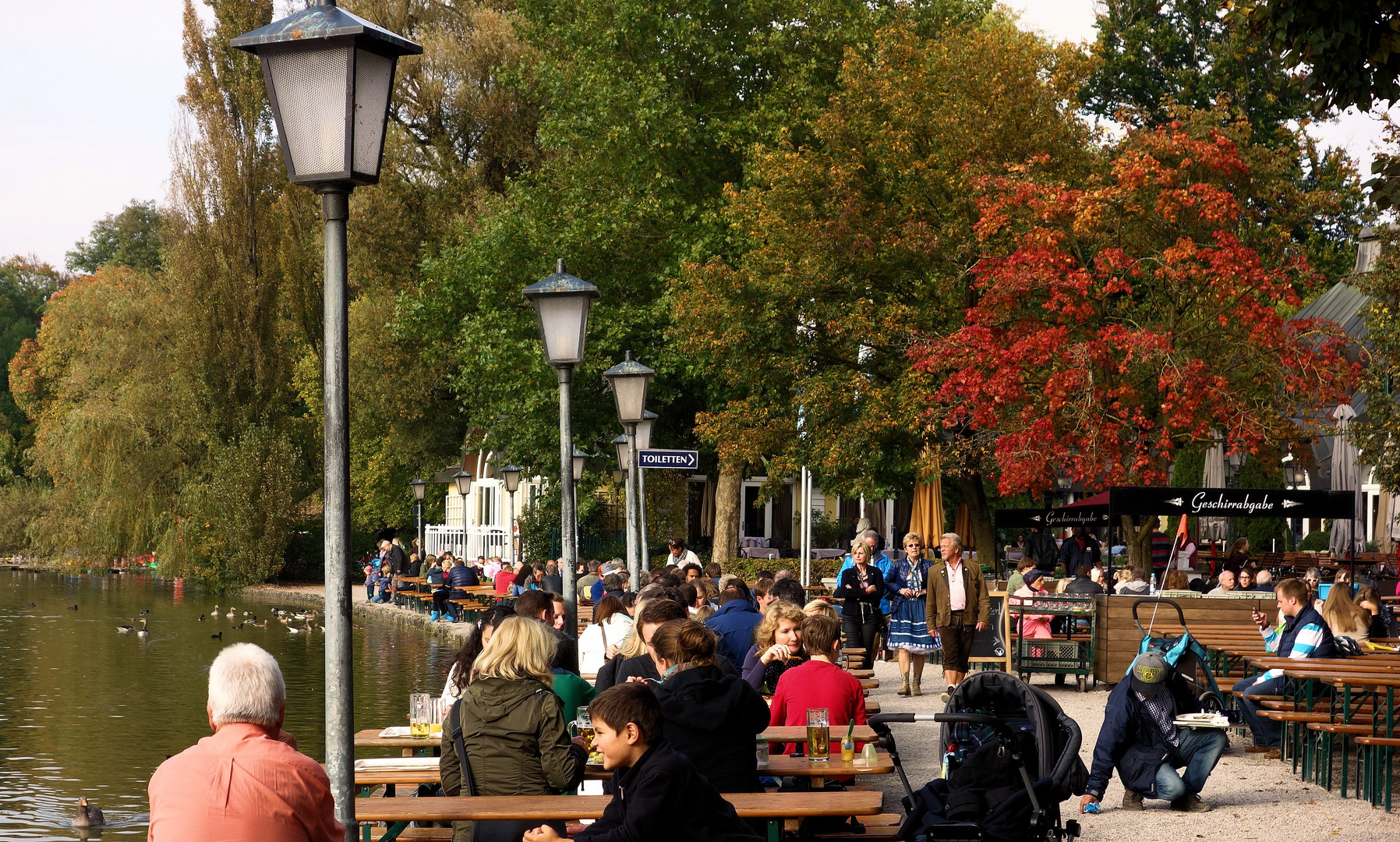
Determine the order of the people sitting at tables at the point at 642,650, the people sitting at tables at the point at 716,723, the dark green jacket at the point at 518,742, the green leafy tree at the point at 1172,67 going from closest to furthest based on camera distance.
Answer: the dark green jacket at the point at 518,742 < the people sitting at tables at the point at 716,723 < the people sitting at tables at the point at 642,650 < the green leafy tree at the point at 1172,67

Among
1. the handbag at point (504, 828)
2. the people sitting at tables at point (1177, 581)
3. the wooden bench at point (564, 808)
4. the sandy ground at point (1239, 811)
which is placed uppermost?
the wooden bench at point (564, 808)

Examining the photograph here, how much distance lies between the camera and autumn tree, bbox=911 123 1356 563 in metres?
23.4

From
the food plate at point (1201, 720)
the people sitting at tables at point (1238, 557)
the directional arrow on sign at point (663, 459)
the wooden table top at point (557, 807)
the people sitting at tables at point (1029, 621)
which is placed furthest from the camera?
the people sitting at tables at point (1238, 557)

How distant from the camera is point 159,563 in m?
46.8

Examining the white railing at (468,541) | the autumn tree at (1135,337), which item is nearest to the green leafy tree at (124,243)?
the white railing at (468,541)

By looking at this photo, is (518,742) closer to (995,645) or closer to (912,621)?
(912,621)

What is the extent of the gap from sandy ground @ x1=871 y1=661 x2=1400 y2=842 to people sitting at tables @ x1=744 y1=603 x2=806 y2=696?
1.37 m

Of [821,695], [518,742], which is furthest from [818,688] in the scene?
[518,742]

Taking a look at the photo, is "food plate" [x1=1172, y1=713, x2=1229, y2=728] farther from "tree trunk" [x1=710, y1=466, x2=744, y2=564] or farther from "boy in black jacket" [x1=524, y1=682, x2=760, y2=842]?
"tree trunk" [x1=710, y1=466, x2=744, y2=564]

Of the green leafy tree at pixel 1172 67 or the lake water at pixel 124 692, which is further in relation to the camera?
the green leafy tree at pixel 1172 67

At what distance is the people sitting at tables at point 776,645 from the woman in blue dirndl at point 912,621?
637 cm

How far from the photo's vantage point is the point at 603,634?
11648 mm

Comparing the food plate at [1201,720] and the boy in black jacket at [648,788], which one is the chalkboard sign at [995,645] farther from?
the boy in black jacket at [648,788]

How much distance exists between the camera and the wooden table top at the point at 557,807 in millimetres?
6117
